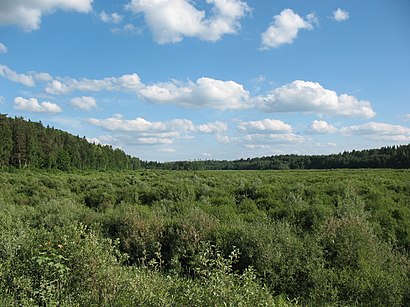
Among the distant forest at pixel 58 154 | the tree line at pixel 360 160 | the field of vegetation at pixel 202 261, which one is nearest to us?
the field of vegetation at pixel 202 261

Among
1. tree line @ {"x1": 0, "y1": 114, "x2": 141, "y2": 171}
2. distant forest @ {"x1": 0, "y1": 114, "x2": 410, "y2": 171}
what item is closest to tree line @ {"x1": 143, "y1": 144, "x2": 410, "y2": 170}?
distant forest @ {"x1": 0, "y1": 114, "x2": 410, "y2": 171}

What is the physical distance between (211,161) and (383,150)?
Answer: 104077 mm

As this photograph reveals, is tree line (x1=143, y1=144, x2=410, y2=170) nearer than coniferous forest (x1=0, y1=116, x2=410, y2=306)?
No

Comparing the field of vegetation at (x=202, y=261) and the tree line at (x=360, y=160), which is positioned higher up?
the tree line at (x=360, y=160)

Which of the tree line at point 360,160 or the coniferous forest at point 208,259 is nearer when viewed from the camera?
the coniferous forest at point 208,259

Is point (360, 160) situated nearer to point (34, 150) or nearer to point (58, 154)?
point (58, 154)

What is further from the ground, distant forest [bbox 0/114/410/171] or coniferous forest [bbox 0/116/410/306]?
distant forest [bbox 0/114/410/171]

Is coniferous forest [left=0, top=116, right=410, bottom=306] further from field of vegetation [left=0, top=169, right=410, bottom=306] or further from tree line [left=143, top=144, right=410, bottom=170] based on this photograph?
tree line [left=143, top=144, right=410, bottom=170]

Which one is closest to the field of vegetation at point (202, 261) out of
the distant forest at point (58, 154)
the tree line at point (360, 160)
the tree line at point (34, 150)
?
the tree line at point (34, 150)

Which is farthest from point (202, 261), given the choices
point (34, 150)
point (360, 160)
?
point (360, 160)

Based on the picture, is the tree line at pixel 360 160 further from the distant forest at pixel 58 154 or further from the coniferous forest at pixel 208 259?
the coniferous forest at pixel 208 259

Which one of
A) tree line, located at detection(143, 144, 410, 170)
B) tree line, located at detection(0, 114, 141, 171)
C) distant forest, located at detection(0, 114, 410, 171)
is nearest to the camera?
tree line, located at detection(0, 114, 141, 171)

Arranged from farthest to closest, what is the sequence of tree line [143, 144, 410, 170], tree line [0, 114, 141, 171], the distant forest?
tree line [143, 144, 410, 170]
the distant forest
tree line [0, 114, 141, 171]

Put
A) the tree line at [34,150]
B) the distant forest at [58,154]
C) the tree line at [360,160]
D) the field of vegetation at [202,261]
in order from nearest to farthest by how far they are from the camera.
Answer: the field of vegetation at [202,261] < the tree line at [34,150] < the distant forest at [58,154] < the tree line at [360,160]
